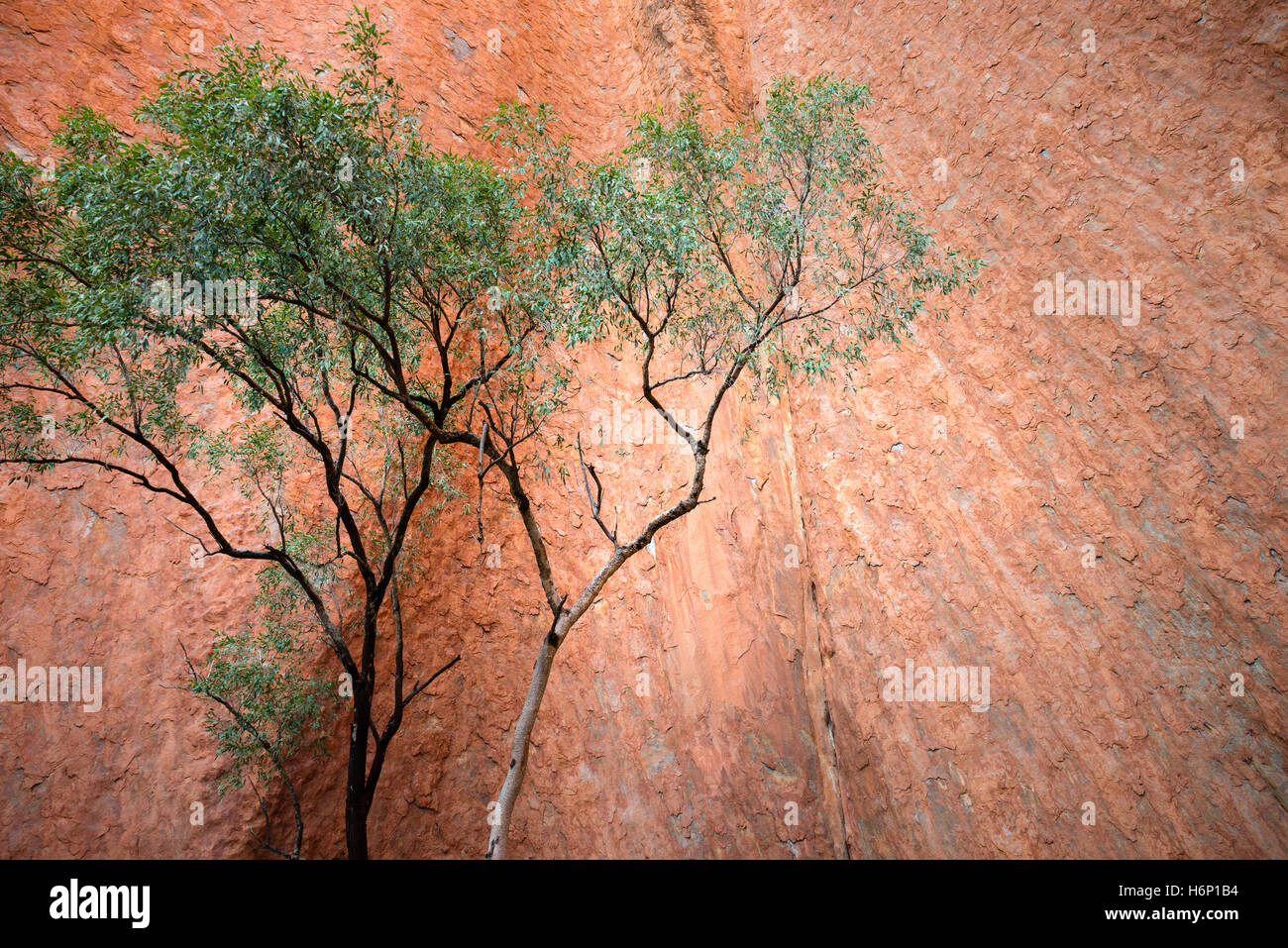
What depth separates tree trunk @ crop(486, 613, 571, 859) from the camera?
6.55 meters

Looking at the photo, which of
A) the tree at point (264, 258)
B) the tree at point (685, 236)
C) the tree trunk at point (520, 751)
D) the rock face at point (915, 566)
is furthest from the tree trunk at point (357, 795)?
the rock face at point (915, 566)

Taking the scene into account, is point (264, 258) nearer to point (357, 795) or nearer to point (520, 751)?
point (520, 751)

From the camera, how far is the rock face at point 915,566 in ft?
26.3

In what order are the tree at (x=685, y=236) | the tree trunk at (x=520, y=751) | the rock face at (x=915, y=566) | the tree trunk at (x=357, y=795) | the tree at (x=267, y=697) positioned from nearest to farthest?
the tree trunk at (x=520, y=751)
the tree at (x=685, y=236)
the tree trunk at (x=357, y=795)
the rock face at (x=915, y=566)
the tree at (x=267, y=697)

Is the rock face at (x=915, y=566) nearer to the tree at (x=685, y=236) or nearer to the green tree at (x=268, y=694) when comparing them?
the green tree at (x=268, y=694)

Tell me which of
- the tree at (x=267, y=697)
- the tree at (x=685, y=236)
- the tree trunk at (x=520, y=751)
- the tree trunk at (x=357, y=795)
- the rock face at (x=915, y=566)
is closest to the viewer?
the tree trunk at (x=520, y=751)

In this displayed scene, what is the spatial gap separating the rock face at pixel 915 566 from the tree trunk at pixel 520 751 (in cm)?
440

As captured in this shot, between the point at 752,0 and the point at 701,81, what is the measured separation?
2867 mm

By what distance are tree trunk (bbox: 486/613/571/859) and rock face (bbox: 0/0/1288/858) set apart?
4.40 metres

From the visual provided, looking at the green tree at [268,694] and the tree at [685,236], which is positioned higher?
the tree at [685,236]

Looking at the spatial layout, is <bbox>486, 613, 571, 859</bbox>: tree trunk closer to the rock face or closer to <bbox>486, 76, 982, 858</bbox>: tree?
<bbox>486, 76, 982, 858</bbox>: tree

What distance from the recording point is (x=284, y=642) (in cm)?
901

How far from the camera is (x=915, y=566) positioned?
416 inches
